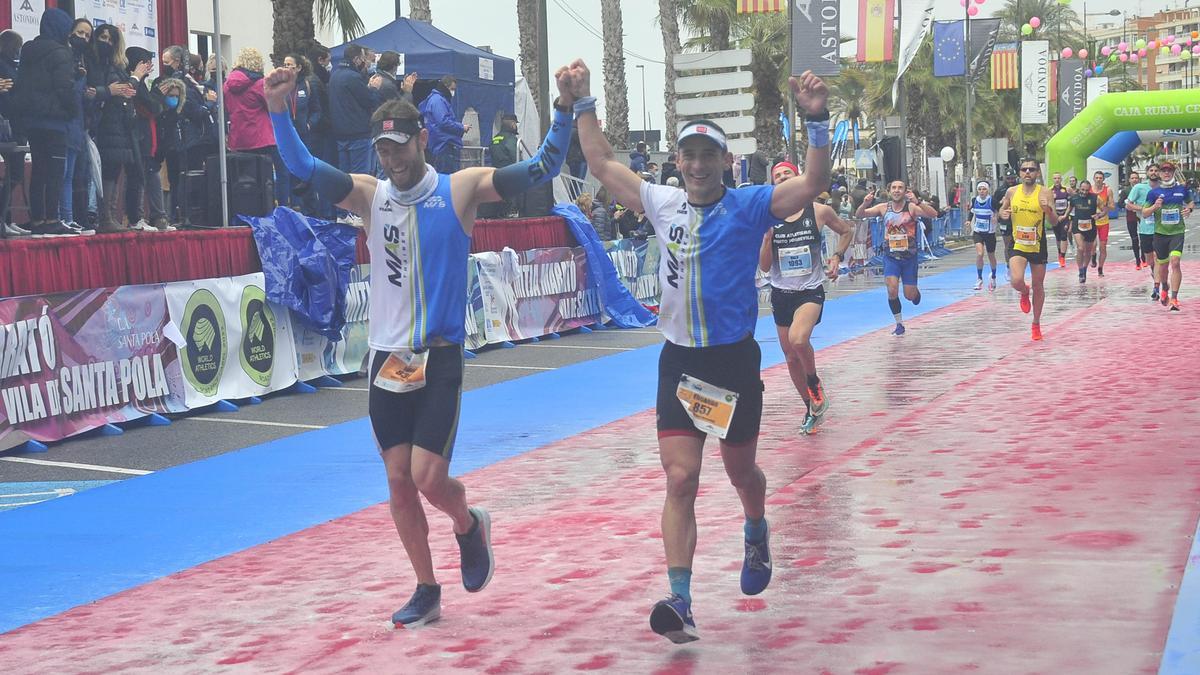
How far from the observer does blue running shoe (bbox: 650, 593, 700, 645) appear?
544 centimetres

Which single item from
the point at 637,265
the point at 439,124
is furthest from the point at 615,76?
the point at 439,124

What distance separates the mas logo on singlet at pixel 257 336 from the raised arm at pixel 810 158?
9.21 metres

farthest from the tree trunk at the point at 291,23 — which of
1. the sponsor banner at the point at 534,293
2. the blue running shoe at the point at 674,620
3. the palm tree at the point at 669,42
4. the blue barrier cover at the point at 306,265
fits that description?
the palm tree at the point at 669,42

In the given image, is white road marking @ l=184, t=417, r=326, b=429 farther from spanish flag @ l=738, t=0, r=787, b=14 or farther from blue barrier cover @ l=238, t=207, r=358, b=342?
spanish flag @ l=738, t=0, r=787, b=14

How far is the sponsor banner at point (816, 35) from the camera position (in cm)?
2445

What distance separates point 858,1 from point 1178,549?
27127 mm

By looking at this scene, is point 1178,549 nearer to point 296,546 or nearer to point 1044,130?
point 296,546

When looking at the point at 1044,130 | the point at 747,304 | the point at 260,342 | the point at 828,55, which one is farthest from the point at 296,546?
the point at 1044,130

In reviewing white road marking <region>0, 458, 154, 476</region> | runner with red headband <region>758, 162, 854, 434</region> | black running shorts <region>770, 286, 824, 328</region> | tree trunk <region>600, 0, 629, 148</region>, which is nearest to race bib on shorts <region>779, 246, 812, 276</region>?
runner with red headband <region>758, 162, 854, 434</region>

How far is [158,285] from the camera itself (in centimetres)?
1317

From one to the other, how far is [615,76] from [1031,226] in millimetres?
19787

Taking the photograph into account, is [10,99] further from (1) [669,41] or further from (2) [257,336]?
(1) [669,41]

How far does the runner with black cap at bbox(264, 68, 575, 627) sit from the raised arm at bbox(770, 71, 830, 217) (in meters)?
0.93

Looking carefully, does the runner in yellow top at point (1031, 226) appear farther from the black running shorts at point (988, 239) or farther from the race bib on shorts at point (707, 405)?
the race bib on shorts at point (707, 405)
